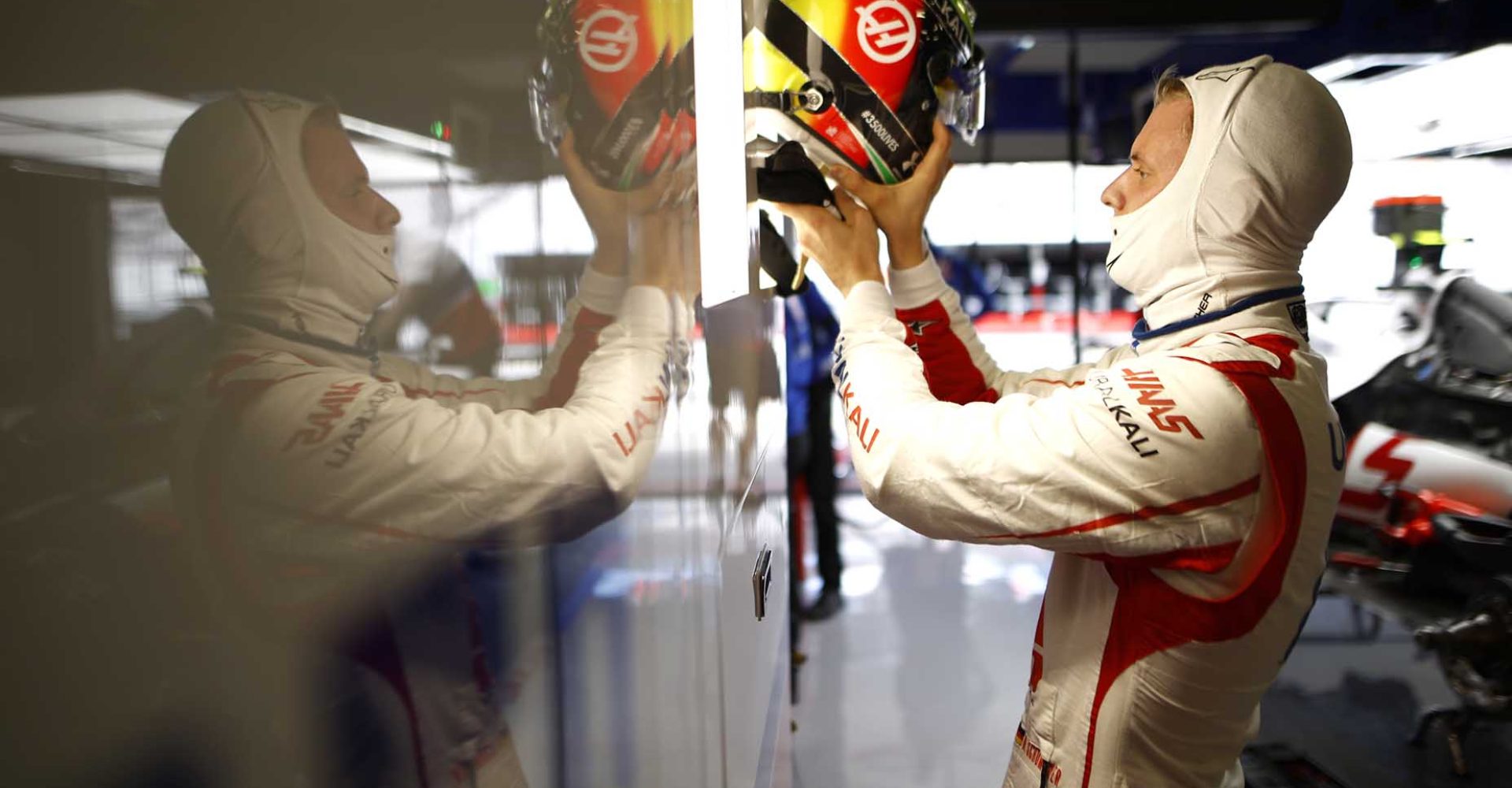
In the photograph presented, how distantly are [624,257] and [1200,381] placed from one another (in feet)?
1.92

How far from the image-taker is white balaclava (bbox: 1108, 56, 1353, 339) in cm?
99

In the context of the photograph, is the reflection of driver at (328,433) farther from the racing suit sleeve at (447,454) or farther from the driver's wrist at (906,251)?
the driver's wrist at (906,251)

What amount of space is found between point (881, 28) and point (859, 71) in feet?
0.19

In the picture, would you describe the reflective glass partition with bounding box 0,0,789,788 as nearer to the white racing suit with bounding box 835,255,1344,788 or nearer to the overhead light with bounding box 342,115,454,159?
the overhead light with bounding box 342,115,454,159

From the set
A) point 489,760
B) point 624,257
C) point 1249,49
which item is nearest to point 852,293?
point 624,257

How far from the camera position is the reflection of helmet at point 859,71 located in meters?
1.10

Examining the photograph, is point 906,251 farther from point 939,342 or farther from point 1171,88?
point 1171,88

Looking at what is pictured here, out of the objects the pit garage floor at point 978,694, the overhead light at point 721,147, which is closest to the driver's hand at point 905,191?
the overhead light at point 721,147

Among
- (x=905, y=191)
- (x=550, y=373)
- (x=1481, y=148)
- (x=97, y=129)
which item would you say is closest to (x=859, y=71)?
(x=905, y=191)

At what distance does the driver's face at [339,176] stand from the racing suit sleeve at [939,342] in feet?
3.35

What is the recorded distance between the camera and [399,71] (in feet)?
1.05

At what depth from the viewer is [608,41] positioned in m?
0.65

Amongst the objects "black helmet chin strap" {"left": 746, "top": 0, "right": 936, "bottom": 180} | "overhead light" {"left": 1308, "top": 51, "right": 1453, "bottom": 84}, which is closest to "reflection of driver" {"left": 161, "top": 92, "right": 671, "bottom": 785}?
"black helmet chin strap" {"left": 746, "top": 0, "right": 936, "bottom": 180}

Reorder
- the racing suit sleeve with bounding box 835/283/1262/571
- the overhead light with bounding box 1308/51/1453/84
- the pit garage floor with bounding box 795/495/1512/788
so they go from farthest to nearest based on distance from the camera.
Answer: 1. the overhead light with bounding box 1308/51/1453/84
2. the pit garage floor with bounding box 795/495/1512/788
3. the racing suit sleeve with bounding box 835/283/1262/571
